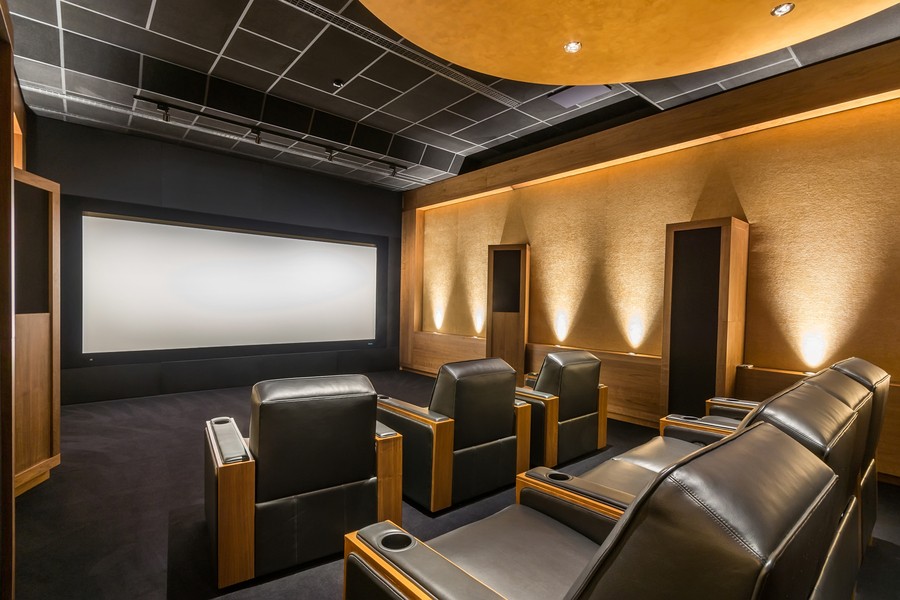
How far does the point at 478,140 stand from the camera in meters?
5.54

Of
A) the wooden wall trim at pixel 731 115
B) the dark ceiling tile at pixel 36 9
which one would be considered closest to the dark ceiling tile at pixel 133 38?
the dark ceiling tile at pixel 36 9

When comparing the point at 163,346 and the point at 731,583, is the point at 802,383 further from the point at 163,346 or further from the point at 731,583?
the point at 163,346

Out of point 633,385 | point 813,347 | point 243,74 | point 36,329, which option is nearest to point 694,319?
point 813,347

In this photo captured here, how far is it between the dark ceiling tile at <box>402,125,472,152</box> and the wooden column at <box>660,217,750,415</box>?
2.78 meters

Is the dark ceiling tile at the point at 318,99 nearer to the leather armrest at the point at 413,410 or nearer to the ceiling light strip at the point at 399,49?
the ceiling light strip at the point at 399,49

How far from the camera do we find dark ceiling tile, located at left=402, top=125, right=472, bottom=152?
5172mm

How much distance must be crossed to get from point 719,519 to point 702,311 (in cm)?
384

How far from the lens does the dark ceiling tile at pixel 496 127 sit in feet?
15.5

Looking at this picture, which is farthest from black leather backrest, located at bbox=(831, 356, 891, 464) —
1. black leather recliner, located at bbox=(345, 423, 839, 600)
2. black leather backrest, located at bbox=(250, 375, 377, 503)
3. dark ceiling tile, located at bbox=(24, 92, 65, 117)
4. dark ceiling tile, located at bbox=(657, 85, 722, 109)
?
dark ceiling tile, located at bbox=(24, 92, 65, 117)

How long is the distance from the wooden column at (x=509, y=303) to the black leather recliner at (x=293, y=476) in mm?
3703

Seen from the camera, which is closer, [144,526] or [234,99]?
[144,526]

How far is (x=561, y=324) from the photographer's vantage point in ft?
18.0

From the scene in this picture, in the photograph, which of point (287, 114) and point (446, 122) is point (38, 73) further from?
point (446, 122)

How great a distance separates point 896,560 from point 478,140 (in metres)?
5.04
